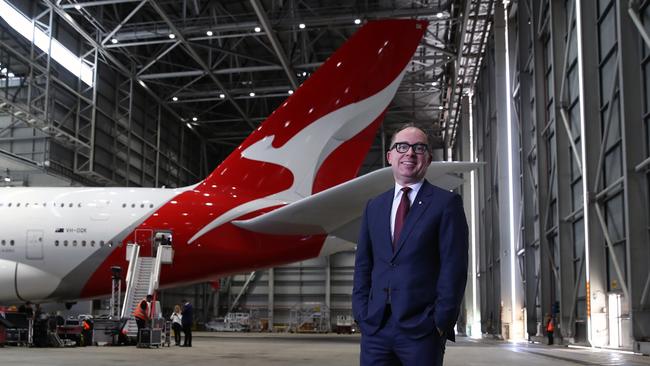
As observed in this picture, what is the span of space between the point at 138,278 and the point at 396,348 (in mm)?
15177

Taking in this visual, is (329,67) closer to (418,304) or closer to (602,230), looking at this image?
(602,230)

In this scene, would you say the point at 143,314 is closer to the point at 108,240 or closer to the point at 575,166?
the point at 108,240

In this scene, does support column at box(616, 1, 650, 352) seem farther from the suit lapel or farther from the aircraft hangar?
the suit lapel

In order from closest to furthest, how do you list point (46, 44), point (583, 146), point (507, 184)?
1. point (583, 146)
2. point (507, 184)
3. point (46, 44)

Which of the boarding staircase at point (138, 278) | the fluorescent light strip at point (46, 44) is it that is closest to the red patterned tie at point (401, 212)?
the boarding staircase at point (138, 278)

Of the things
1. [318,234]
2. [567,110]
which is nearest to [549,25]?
[567,110]

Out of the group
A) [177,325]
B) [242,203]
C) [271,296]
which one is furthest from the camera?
[271,296]

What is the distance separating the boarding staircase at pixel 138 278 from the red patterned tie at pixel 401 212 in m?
14.2

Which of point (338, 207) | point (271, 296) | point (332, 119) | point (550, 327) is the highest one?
point (332, 119)

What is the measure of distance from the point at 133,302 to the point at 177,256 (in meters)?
1.64

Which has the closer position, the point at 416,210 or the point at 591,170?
the point at 416,210

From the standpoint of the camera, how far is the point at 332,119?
17781mm

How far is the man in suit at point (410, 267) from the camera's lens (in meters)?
3.07

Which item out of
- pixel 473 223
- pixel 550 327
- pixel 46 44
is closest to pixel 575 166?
pixel 550 327
